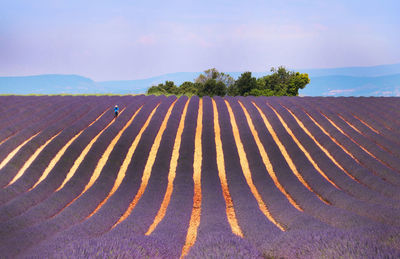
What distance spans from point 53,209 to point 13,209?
4.64 feet

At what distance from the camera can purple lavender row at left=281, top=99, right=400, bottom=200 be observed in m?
13.1

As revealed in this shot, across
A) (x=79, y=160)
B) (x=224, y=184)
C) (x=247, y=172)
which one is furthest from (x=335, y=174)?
(x=79, y=160)

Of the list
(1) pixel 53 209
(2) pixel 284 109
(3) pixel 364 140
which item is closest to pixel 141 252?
(1) pixel 53 209

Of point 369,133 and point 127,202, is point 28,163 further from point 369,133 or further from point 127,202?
point 369,133

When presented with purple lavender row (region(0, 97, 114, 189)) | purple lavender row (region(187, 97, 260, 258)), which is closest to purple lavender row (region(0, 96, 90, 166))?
purple lavender row (region(0, 97, 114, 189))

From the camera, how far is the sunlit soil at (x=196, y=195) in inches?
351

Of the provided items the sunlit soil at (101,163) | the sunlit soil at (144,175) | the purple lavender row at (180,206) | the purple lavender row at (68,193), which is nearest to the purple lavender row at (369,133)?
the purple lavender row at (180,206)

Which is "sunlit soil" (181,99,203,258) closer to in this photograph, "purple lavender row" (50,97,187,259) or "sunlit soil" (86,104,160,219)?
"purple lavender row" (50,97,187,259)

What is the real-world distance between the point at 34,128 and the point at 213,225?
1759 cm

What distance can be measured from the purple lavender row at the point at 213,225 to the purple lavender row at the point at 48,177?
683 centimetres

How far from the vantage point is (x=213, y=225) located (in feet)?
29.9

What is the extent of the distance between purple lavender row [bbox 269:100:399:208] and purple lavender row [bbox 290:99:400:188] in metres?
1.89

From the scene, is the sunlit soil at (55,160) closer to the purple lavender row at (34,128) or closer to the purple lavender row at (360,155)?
the purple lavender row at (34,128)

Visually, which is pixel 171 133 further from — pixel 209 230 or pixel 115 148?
pixel 209 230
